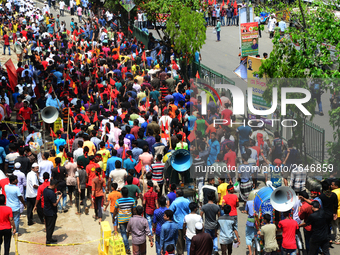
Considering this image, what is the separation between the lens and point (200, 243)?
866 centimetres

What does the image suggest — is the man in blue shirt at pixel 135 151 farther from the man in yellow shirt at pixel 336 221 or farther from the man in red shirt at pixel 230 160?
the man in yellow shirt at pixel 336 221

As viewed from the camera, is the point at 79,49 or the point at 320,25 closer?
the point at 320,25

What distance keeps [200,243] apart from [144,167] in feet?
11.2

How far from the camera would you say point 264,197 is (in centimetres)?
988

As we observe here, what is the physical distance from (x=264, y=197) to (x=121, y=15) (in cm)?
2673

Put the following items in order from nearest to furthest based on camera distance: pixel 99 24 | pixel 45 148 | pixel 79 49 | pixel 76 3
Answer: pixel 45 148
pixel 79 49
pixel 99 24
pixel 76 3

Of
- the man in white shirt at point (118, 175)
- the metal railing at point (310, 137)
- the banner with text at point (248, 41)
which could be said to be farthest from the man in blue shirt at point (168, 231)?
the banner with text at point (248, 41)

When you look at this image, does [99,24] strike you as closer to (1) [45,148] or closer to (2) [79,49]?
(2) [79,49]

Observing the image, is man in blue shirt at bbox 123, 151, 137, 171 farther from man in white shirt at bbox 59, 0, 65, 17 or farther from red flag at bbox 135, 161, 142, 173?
man in white shirt at bbox 59, 0, 65, 17

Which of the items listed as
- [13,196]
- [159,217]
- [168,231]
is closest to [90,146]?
[13,196]

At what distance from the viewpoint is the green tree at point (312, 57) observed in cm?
1103

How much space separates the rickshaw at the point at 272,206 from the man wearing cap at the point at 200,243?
1334mm

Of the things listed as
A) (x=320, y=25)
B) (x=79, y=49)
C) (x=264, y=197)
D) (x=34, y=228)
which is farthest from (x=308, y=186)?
(x=79, y=49)

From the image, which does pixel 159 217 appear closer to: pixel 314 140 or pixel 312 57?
pixel 312 57
